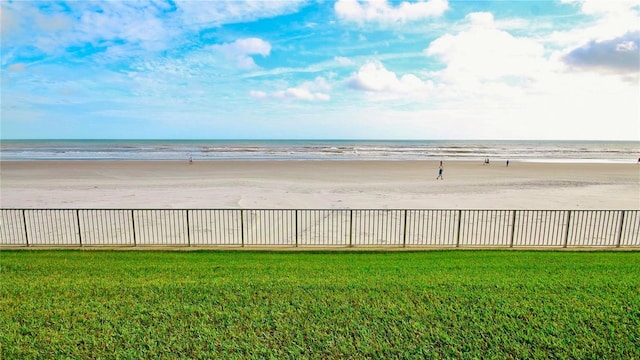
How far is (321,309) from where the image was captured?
6.02 m

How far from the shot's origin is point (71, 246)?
33.9 feet

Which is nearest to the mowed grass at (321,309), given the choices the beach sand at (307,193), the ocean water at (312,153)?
the beach sand at (307,193)

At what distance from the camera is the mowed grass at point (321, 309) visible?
16.6 feet

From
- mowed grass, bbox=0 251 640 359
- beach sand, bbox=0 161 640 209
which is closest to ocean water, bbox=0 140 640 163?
beach sand, bbox=0 161 640 209

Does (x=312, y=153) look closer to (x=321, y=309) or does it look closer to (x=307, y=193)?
(x=307, y=193)

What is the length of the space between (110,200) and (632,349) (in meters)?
22.2

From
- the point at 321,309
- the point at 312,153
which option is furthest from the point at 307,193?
the point at 312,153

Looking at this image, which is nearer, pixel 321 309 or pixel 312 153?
pixel 321 309

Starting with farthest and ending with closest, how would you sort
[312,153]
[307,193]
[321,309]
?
[312,153] → [307,193] → [321,309]

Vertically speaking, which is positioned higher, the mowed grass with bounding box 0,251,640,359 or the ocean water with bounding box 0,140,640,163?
the mowed grass with bounding box 0,251,640,359

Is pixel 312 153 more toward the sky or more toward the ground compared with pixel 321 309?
more toward the ground

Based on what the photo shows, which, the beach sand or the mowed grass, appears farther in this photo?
the beach sand

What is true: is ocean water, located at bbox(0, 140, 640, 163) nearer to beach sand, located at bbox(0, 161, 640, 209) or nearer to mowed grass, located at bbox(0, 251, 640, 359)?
beach sand, located at bbox(0, 161, 640, 209)

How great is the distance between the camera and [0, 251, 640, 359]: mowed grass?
5051 mm
